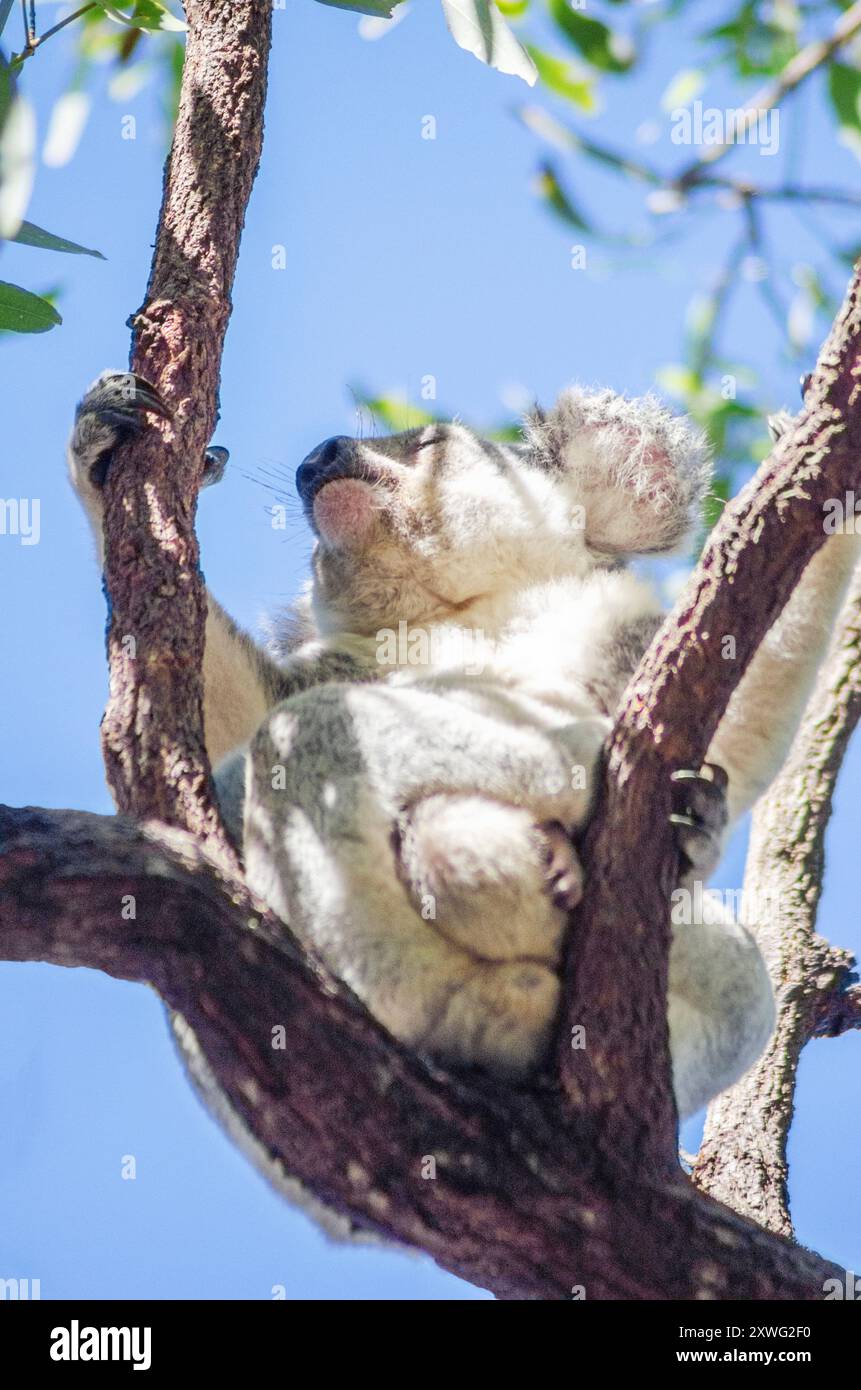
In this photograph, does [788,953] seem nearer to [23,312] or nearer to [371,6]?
[23,312]

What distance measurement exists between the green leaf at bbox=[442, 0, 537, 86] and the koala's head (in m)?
1.24

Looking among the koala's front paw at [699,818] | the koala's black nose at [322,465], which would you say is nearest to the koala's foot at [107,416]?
the koala's black nose at [322,465]

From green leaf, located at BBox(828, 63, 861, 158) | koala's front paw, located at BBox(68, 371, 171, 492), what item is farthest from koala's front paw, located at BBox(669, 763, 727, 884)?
green leaf, located at BBox(828, 63, 861, 158)

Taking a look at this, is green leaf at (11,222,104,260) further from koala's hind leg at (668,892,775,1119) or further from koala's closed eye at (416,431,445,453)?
koala's hind leg at (668,892,775,1119)

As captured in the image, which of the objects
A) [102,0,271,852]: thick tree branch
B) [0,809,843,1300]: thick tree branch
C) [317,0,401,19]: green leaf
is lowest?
[0,809,843,1300]: thick tree branch

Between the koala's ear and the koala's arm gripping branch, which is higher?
the koala's ear

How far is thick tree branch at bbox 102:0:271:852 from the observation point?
3.12 m

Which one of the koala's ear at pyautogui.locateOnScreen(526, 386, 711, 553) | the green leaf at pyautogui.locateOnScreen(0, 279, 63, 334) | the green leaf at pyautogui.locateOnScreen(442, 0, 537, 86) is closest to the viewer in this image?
the green leaf at pyautogui.locateOnScreen(0, 279, 63, 334)

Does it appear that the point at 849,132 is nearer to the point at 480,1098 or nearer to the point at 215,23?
the point at 215,23

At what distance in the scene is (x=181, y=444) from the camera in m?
3.53

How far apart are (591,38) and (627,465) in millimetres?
1656

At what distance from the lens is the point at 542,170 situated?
15.6 feet

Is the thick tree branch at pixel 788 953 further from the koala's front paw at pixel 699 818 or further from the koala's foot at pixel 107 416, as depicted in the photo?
the koala's foot at pixel 107 416

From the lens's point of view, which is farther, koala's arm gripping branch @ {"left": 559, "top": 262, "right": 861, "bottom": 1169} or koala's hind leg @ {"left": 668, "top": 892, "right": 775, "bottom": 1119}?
koala's hind leg @ {"left": 668, "top": 892, "right": 775, "bottom": 1119}
